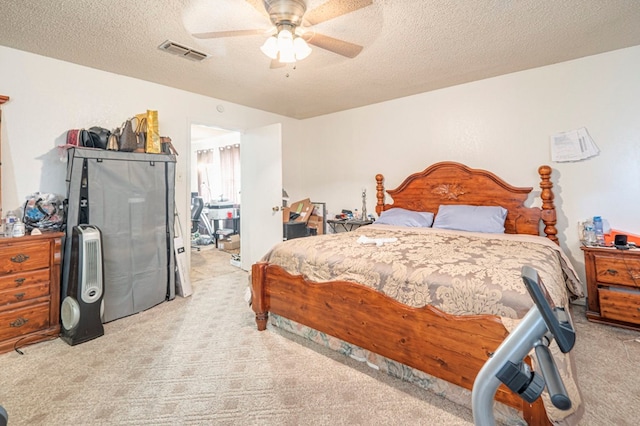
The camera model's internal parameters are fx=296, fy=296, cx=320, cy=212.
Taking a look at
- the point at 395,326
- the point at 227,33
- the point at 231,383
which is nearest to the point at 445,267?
the point at 395,326

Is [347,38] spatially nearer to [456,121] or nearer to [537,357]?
[456,121]

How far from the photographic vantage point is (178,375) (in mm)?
1950

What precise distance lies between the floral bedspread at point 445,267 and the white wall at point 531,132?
84 centimetres

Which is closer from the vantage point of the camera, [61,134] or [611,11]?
[611,11]

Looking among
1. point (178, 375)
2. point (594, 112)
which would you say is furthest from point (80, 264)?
point (594, 112)

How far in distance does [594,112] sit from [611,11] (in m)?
1.02

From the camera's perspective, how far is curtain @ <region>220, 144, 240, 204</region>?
718 cm

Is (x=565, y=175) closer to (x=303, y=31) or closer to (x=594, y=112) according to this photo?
(x=594, y=112)

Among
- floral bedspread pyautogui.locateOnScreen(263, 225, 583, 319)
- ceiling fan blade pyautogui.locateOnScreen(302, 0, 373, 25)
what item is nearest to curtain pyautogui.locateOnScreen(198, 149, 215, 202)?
floral bedspread pyautogui.locateOnScreen(263, 225, 583, 319)

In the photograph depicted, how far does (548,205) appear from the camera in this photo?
299 centimetres

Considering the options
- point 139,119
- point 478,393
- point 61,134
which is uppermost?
point 139,119

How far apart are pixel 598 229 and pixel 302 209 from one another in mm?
3626

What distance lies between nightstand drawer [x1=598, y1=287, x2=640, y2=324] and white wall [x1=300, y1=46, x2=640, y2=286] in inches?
21.6

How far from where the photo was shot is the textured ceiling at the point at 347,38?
2070 millimetres
